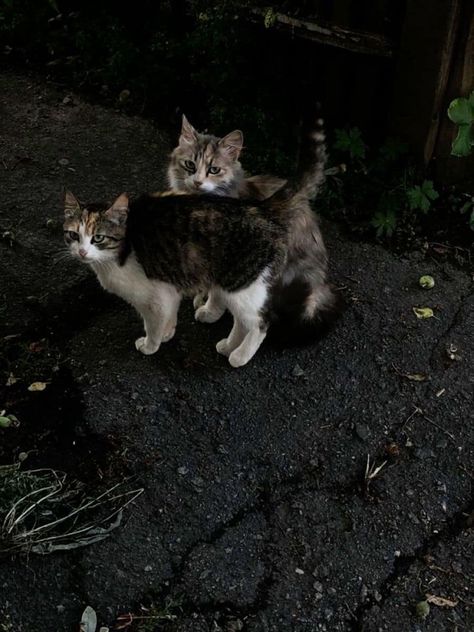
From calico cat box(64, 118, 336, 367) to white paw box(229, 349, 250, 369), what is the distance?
7.7 inches

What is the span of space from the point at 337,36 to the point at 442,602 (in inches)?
125

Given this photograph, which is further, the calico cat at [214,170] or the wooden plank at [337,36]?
the wooden plank at [337,36]

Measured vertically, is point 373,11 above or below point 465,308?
above

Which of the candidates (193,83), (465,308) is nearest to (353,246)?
(465,308)

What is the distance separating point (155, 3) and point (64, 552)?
14.2 feet

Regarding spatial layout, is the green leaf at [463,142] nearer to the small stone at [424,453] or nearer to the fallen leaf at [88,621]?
the small stone at [424,453]

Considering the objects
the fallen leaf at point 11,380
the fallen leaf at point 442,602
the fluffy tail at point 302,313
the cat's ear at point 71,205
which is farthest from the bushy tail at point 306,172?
the fallen leaf at point 442,602

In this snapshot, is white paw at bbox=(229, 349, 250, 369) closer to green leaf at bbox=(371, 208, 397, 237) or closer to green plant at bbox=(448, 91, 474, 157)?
green leaf at bbox=(371, 208, 397, 237)

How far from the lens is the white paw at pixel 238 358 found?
3582mm

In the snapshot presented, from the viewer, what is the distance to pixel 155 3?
18.3 feet

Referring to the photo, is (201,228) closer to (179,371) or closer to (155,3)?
(179,371)

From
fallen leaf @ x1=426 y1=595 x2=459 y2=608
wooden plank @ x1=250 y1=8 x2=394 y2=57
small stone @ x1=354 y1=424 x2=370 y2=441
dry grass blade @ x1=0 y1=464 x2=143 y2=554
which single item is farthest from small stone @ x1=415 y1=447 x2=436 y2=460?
wooden plank @ x1=250 y1=8 x2=394 y2=57

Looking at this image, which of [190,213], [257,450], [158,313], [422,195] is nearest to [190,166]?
[190,213]

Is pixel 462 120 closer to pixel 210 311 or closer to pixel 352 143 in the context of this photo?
pixel 352 143
